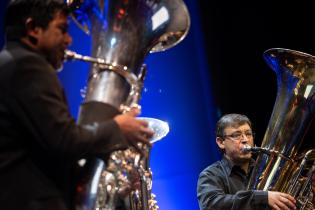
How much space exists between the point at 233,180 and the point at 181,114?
1.38 metres

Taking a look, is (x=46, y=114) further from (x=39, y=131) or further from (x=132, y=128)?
(x=132, y=128)

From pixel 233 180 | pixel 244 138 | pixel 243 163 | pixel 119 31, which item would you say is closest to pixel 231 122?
pixel 244 138

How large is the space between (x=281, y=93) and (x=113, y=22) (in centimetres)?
158

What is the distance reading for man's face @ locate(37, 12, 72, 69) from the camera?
1.47m

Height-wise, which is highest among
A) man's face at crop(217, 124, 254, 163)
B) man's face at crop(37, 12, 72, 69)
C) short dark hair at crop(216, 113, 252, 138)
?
man's face at crop(37, 12, 72, 69)

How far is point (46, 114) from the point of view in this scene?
4.23ft

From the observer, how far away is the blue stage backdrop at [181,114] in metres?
4.12

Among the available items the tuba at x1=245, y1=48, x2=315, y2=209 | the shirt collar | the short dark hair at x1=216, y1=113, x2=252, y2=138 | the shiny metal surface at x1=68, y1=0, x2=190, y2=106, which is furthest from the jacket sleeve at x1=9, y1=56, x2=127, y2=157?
the short dark hair at x1=216, y1=113, x2=252, y2=138

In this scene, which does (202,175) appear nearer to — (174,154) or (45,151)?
(174,154)

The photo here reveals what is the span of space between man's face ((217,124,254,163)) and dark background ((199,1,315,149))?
4.83ft

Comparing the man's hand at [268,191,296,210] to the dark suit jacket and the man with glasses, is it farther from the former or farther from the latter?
the dark suit jacket

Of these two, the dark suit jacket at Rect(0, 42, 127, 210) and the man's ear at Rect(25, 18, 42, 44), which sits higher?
the man's ear at Rect(25, 18, 42, 44)

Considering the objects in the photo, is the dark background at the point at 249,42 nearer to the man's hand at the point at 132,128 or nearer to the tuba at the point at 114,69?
the tuba at the point at 114,69

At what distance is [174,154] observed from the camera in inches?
166
